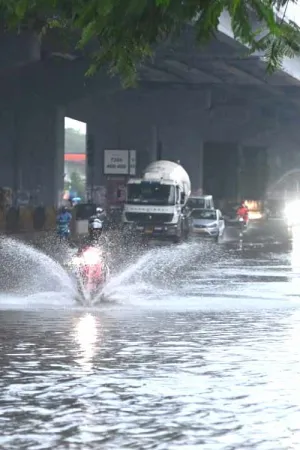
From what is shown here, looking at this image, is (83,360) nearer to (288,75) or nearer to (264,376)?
(264,376)

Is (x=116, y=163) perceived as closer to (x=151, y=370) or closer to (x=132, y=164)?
(x=132, y=164)

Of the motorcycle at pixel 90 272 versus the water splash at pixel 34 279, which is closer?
the motorcycle at pixel 90 272

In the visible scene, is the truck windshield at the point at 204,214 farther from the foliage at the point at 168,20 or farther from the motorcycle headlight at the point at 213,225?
the foliage at the point at 168,20

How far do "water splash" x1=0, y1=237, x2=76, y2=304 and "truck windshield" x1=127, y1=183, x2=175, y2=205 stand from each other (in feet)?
57.5

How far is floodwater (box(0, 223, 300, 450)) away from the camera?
1076 cm

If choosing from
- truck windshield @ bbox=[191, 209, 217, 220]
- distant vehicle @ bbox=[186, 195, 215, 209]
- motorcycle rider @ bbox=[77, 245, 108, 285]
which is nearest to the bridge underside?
distant vehicle @ bbox=[186, 195, 215, 209]

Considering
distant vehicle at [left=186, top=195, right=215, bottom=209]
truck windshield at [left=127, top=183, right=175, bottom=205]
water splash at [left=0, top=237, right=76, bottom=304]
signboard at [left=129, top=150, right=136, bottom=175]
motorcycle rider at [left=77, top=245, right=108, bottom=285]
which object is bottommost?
water splash at [left=0, top=237, right=76, bottom=304]

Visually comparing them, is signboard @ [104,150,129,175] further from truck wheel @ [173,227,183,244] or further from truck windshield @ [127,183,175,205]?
truck wheel @ [173,227,183,244]

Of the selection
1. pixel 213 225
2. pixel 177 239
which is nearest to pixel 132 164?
pixel 213 225

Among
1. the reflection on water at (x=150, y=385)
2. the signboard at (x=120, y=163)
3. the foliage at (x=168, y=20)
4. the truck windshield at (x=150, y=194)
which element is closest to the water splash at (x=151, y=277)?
the reflection on water at (x=150, y=385)

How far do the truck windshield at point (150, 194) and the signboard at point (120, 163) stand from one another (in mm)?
16087

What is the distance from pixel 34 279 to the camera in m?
30.6

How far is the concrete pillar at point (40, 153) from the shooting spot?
81.7 metres

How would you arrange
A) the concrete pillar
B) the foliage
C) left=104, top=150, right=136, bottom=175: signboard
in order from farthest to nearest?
the concrete pillar
left=104, top=150, right=136, bottom=175: signboard
the foliage
